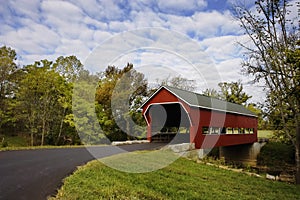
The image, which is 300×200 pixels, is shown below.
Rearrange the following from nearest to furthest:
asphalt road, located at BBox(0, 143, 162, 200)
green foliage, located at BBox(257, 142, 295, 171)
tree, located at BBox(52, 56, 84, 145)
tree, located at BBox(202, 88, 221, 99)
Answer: asphalt road, located at BBox(0, 143, 162, 200) < green foliage, located at BBox(257, 142, 295, 171) < tree, located at BBox(52, 56, 84, 145) < tree, located at BBox(202, 88, 221, 99)

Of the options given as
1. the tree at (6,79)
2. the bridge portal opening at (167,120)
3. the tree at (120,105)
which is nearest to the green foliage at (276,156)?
the bridge portal opening at (167,120)

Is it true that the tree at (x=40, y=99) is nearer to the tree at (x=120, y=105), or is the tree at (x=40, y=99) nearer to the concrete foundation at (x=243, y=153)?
the tree at (x=120, y=105)

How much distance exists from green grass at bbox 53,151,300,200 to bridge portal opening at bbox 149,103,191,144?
7.53m

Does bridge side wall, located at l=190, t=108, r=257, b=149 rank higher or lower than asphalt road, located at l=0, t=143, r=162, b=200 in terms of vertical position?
higher

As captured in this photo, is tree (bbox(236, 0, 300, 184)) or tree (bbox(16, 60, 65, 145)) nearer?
tree (bbox(236, 0, 300, 184))

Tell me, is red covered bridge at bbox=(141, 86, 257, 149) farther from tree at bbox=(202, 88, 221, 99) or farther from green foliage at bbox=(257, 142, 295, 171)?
tree at bbox=(202, 88, 221, 99)

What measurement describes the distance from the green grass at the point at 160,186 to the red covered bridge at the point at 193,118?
5.45 metres

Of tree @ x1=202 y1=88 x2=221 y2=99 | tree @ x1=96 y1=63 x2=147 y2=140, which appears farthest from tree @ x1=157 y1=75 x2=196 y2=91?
tree @ x1=96 y1=63 x2=147 y2=140

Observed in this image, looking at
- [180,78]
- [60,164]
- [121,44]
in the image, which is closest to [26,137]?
[121,44]

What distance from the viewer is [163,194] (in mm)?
5441

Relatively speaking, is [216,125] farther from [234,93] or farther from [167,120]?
[234,93]

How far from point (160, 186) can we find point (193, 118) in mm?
7934

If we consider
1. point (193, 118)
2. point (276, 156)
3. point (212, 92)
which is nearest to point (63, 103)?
point (193, 118)

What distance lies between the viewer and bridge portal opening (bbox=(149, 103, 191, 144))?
642 inches
